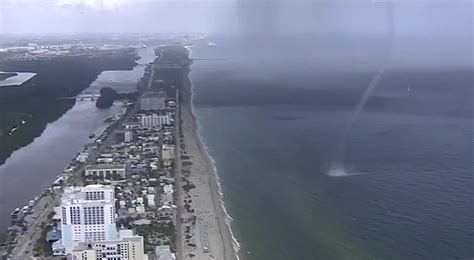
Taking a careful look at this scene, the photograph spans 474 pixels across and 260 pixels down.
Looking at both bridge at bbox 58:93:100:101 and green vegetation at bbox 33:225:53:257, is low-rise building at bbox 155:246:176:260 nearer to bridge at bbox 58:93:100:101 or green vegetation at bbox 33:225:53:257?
green vegetation at bbox 33:225:53:257

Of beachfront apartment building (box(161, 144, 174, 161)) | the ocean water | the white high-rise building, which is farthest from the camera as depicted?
beachfront apartment building (box(161, 144, 174, 161))

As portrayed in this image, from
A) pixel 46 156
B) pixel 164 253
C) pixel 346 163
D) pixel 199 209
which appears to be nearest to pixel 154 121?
pixel 46 156

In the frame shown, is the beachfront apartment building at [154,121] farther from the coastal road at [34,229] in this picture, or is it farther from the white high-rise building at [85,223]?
the white high-rise building at [85,223]

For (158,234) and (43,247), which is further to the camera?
(158,234)

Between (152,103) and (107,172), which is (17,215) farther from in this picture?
(152,103)

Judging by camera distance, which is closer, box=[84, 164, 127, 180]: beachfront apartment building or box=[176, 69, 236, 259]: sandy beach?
box=[176, 69, 236, 259]: sandy beach

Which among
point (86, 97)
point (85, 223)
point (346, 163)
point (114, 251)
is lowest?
point (86, 97)

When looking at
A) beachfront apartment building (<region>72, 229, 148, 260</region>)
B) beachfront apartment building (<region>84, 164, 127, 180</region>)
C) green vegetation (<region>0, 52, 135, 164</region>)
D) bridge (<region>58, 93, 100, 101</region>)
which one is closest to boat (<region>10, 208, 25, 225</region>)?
beachfront apartment building (<region>84, 164, 127, 180</region>)
